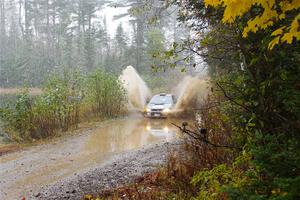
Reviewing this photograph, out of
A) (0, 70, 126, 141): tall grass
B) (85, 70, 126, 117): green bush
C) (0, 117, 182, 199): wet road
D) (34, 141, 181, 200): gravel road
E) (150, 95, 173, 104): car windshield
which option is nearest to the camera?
(34, 141, 181, 200): gravel road

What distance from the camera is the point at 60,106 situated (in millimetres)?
16422

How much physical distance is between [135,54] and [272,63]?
42.5 m

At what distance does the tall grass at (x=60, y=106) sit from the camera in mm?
15078

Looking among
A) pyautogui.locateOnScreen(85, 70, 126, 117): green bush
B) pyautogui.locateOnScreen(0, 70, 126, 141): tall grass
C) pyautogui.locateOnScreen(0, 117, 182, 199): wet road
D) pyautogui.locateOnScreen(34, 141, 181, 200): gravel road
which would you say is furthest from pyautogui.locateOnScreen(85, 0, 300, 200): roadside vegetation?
pyautogui.locateOnScreen(85, 70, 126, 117): green bush

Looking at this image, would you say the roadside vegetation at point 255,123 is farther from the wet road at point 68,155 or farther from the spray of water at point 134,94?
the spray of water at point 134,94

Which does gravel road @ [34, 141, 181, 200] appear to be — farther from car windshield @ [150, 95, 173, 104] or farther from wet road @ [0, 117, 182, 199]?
car windshield @ [150, 95, 173, 104]

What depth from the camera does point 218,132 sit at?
23.0 ft

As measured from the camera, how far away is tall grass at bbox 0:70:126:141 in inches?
594

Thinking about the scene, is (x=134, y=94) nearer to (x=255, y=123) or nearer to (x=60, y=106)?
(x=60, y=106)

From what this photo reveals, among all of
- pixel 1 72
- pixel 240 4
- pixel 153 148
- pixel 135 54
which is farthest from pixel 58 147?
pixel 1 72

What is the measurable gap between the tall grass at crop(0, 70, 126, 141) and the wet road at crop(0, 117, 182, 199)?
1254mm

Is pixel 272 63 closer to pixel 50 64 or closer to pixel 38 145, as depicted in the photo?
pixel 38 145

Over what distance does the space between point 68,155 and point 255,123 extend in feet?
27.9

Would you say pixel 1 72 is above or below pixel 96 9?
below
